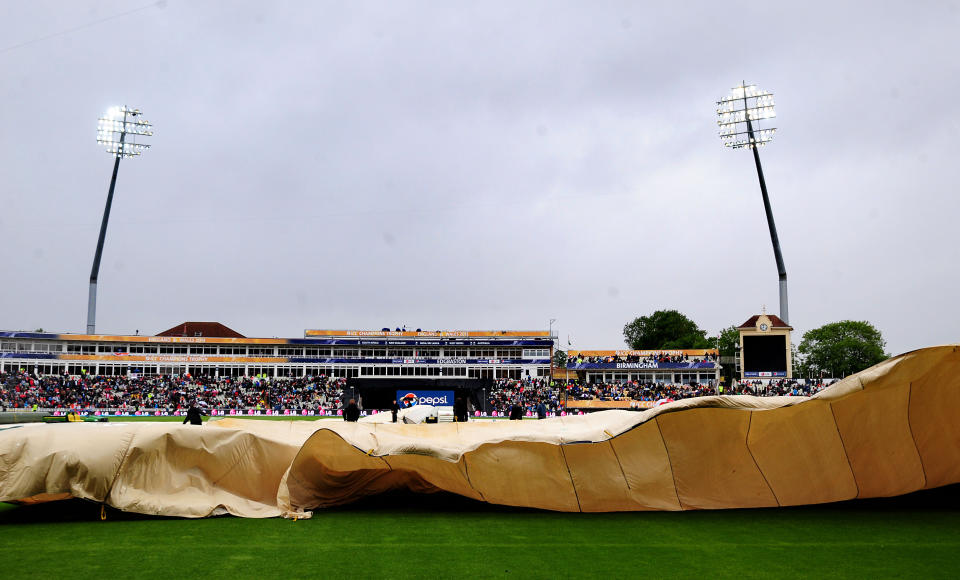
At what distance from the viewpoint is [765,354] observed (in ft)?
158

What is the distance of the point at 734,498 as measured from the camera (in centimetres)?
920

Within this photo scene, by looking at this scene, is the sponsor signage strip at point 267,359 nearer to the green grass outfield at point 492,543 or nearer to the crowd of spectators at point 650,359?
the crowd of spectators at point 650,359

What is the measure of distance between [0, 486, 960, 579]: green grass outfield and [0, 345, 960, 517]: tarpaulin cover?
30 cm

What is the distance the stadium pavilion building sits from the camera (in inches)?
2495

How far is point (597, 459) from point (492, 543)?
7.63 feet

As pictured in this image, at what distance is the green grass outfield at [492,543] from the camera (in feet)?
20.0

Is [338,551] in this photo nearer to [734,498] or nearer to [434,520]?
[434,520]

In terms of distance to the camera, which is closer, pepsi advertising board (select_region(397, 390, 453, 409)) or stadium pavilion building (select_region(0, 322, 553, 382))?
pepsi advertising board (select_region(397, 390, 453, 409))

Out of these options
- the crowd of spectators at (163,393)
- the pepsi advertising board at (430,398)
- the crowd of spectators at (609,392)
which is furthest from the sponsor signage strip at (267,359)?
the pepsi advertising board at (430,398)

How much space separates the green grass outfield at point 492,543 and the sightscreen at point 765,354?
40.5m

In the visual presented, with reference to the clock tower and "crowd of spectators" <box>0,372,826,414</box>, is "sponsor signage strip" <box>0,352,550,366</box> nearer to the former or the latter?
"crowd of spectators" <box>0,372,826,414</box>

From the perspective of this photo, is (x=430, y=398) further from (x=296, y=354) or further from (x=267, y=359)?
(x=296, y=354)

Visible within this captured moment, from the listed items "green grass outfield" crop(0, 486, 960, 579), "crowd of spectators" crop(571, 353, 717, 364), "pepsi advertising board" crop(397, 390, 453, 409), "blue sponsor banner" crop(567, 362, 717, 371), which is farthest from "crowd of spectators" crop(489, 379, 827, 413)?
"green grass outfield" crop(0, 486, 960, 579)

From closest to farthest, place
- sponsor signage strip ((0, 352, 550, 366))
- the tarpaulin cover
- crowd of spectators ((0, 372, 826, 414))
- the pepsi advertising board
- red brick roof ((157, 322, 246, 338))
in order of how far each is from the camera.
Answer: the tarpaulin cover → the pepsi advertising board → crowd of spectators ((0, 372, 826, 414)) → sponsor signage strip ((0, 352, 550, 366)) → red brick roof ((157, 322, 246, 338))
